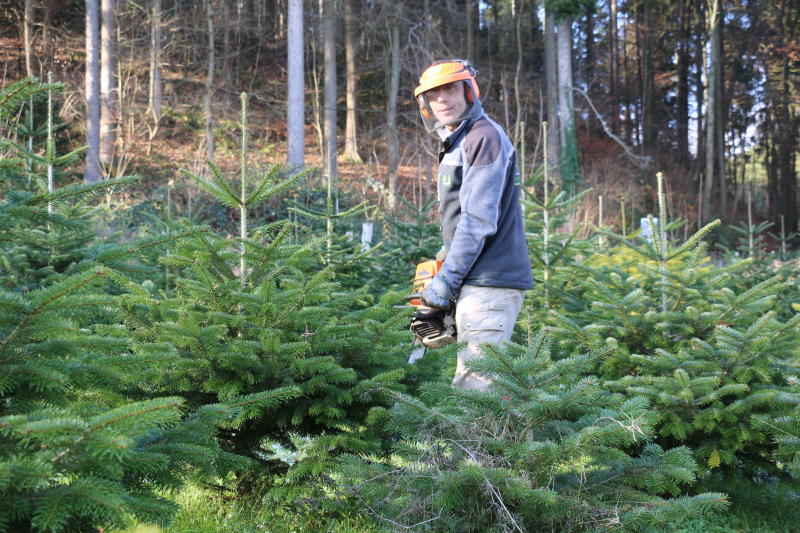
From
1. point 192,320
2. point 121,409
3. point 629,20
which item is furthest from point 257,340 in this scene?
point 629,20

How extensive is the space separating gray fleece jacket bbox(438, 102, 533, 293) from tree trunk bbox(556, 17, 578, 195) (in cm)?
1846

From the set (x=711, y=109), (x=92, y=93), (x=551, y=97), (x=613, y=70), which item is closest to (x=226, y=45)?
(x=92, y=93)

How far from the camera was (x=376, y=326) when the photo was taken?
12.5 ft

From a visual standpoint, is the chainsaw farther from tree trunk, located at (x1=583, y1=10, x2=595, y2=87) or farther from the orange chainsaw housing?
tree trunk, located at (x1=583, y1=10, x2=595, y2=87)

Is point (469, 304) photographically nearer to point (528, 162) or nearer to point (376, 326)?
point (376, 326)

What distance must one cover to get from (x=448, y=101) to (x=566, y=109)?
19574 millimetres

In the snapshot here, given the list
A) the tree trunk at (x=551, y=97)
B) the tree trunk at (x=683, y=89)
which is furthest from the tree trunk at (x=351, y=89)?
the tree trunk at (x=683, y=89)

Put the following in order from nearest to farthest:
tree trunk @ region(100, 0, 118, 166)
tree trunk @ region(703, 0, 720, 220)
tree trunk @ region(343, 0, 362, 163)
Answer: tree trunk @ region(100, 0, 118, 166), tree trunk @ region(343, 0, 362, 163), tree trunk @ region(703, 0, 720, 220)

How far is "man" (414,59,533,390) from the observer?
12.0 ft

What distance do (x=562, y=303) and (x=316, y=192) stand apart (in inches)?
434

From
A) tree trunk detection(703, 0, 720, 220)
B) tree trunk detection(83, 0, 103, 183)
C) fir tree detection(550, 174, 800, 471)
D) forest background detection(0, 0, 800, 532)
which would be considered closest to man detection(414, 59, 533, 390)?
forest background detection(0, 0, 800, 532)

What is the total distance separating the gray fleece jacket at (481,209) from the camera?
12.0 feet

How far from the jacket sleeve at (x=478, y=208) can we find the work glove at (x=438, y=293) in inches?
1.3

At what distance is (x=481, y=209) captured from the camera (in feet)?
12.0
